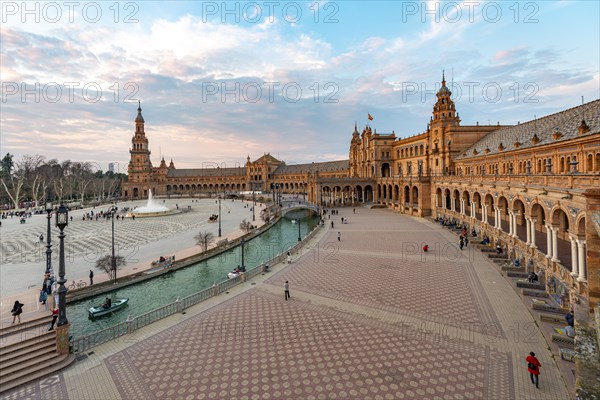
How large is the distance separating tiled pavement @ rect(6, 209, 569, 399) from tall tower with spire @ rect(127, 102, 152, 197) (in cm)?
11903

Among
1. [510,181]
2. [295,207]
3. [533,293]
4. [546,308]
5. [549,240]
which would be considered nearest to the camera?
[546,308]

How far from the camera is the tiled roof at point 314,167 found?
10971 cm

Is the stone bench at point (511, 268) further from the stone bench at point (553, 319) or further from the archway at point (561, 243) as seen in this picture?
the stone bench at point (553, 319)

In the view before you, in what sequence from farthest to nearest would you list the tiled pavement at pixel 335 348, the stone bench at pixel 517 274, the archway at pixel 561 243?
the stone bench at pixel 517 274, the archway at pixel 561 243, the tiled pavement at pixel 335 348

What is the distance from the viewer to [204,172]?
138000mm

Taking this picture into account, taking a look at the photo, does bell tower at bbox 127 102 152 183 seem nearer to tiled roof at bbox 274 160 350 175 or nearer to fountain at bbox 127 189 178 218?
tiled roof at bbox 274 160 350 175

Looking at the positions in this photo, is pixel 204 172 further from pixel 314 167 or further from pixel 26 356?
pixel 26 356

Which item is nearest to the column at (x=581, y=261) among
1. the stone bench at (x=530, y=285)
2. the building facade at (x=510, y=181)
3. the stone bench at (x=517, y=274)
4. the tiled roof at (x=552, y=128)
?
the building facade at (x=510, y=181)

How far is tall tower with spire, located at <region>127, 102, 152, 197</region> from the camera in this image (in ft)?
401

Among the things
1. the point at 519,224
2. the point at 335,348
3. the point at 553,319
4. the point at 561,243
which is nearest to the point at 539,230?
the point at 519,224

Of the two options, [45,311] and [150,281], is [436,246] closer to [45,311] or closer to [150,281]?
[150,281]

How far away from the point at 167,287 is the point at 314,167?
101 metres

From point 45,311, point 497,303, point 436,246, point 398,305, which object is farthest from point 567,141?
point 45,311

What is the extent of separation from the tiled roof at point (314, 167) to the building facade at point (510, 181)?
1.47 meters
